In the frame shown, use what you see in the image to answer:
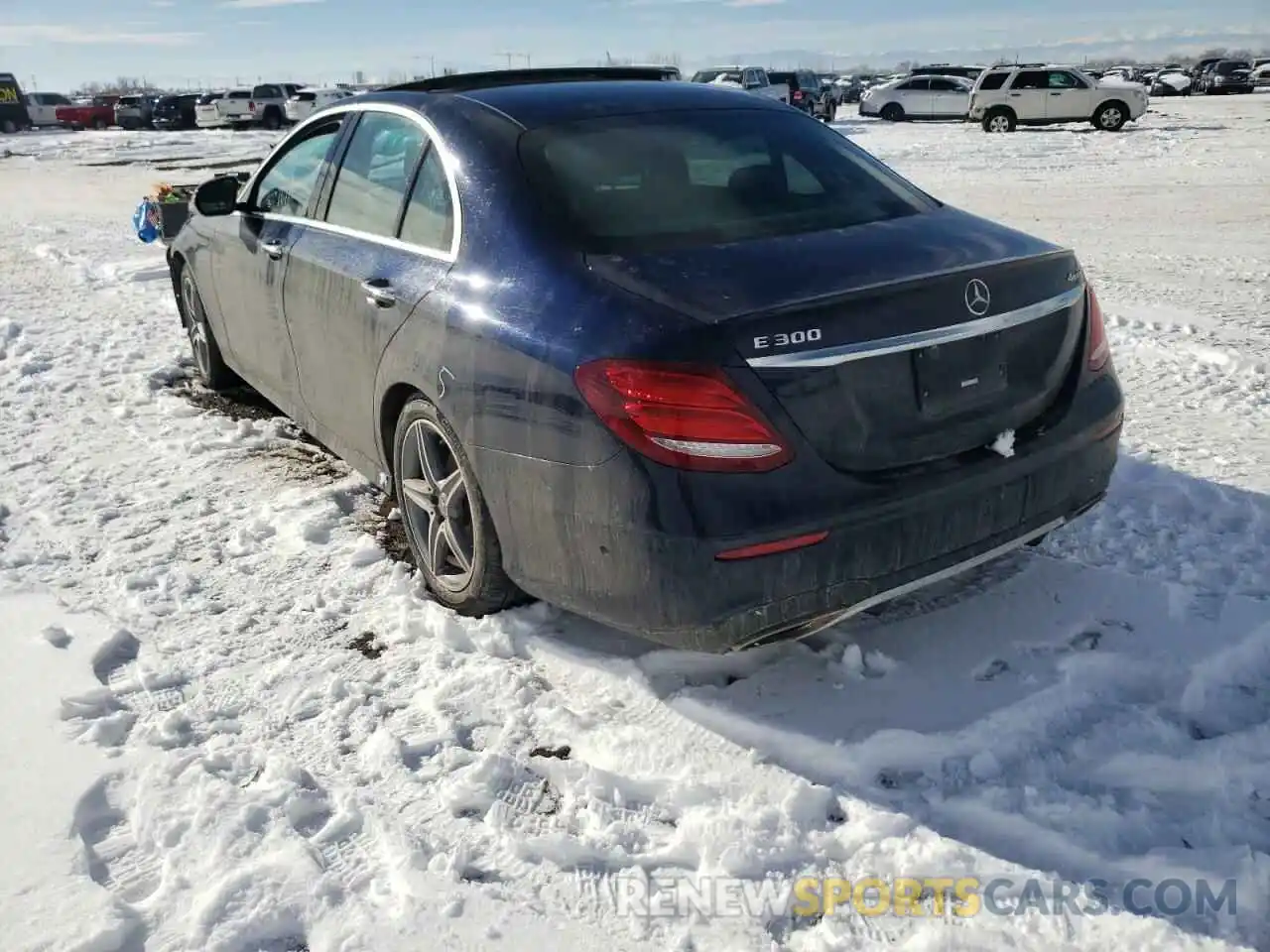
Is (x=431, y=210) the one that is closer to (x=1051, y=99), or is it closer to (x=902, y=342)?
(x=902, y=342)

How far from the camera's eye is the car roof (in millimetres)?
3387

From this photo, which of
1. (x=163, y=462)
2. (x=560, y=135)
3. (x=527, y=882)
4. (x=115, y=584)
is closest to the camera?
(x=527, y=882)

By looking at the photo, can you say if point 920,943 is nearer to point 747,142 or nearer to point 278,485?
point 747,142

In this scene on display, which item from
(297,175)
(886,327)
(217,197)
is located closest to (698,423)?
(886,327)

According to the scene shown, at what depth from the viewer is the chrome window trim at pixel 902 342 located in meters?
2.47

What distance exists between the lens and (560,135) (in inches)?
129

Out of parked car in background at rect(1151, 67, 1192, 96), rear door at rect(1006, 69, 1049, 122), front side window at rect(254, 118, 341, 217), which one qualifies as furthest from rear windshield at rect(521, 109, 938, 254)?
parked car in background at rect(1151, 67, 1192, 96)

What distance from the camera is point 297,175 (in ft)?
14.7

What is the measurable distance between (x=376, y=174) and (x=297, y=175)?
838 mm

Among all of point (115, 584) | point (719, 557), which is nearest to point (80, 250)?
point (115, 584)

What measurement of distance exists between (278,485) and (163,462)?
2.39 feet

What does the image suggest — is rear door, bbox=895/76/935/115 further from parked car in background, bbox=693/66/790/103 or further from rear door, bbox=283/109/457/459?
rear door, bbox=283/109/457/459

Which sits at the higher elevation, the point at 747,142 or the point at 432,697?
the point at 747,142

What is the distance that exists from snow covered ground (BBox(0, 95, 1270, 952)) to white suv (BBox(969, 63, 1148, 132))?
22.3 m
